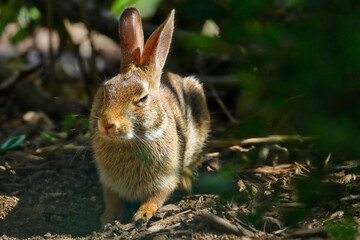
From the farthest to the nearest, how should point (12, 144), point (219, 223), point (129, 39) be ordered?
1. point (12, 144)
2. point (129, 39)
3. point (219, 223)

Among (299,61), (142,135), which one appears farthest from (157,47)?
(299,61)

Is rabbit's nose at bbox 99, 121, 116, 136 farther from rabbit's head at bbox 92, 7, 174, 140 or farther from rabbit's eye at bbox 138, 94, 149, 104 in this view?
rabbit's eye at bbox 138, 94, 149, 104

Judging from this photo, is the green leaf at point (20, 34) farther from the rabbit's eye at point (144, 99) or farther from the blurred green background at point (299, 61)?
the blurred green background at point (299, 61)

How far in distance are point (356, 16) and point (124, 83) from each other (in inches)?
118

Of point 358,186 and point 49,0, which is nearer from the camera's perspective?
point 358,186

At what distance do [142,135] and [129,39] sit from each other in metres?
1.07

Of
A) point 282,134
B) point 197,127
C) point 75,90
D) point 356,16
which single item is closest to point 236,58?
point 356,16

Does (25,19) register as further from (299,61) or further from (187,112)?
(299,61)

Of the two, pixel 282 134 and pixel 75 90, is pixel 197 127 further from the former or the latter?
pixel 75 90

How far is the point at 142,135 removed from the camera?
14.7 ft

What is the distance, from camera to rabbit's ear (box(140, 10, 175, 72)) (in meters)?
4.74

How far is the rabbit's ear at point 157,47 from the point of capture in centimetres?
474

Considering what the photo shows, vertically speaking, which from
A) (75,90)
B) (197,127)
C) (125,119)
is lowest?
(75,90)

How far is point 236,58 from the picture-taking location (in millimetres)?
2045
